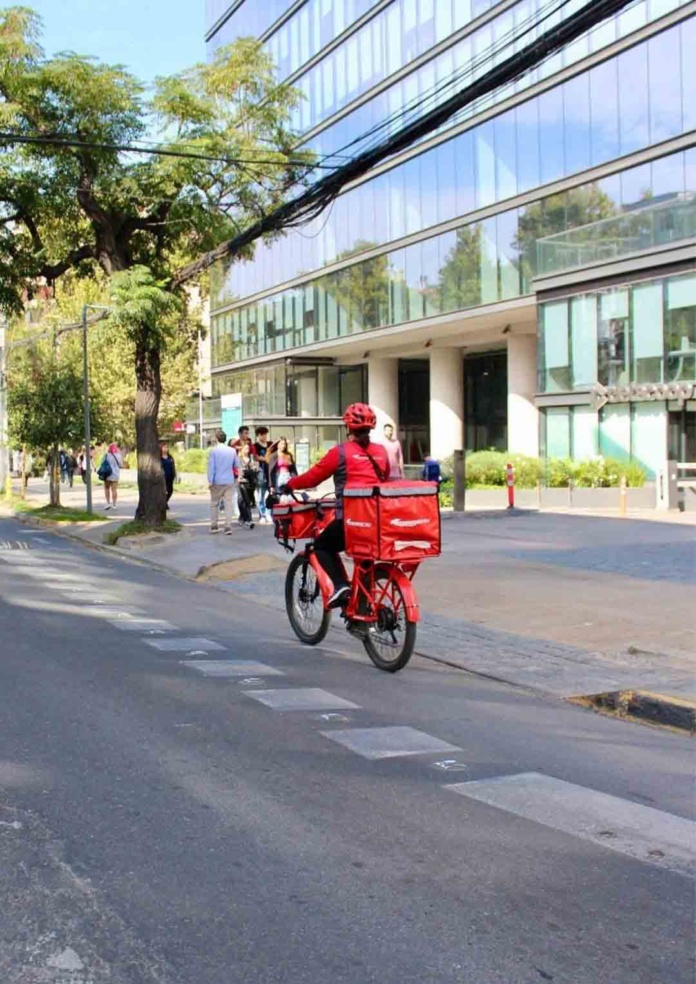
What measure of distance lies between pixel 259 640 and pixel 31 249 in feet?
43.1

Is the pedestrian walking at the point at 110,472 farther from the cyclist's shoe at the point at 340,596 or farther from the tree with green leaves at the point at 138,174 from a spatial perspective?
the cyclist's shoe at the point at 340,596

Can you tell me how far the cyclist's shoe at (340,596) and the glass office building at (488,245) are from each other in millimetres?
12143

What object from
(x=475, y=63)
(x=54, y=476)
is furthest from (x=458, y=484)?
(x=475, y=63)

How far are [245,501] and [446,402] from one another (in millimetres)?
22945

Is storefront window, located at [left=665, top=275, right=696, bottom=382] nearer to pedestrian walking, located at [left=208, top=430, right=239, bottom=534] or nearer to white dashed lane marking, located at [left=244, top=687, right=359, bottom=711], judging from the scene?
pedestrian walking, located at [left=208, top=430, right=239, bottom=534]

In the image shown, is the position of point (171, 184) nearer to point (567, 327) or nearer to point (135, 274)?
point (135, 274)

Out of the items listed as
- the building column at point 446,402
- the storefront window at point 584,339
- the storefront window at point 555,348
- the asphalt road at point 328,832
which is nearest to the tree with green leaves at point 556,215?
the storefront window at point 555,348

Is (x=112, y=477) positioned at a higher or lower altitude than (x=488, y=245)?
lower

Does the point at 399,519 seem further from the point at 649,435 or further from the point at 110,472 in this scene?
the point at 649,435

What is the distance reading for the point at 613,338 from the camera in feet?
98.8

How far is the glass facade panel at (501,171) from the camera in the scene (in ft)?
98.3

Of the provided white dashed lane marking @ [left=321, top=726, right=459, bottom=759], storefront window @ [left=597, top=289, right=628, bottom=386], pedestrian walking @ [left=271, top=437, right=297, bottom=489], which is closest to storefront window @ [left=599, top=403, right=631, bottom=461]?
storefront window @ [left=597, top=289, right=628, bottom=386]

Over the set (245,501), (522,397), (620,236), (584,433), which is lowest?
(245,501)

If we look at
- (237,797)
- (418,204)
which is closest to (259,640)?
(237,797)
